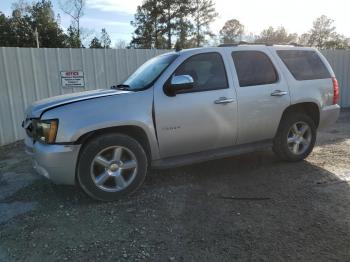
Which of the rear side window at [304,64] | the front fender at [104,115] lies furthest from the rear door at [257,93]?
the front fender at [104,115]

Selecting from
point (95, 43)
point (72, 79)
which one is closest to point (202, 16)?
point (95, 43)

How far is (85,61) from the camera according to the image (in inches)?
330

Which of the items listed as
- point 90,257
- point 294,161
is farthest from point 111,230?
point 294,161

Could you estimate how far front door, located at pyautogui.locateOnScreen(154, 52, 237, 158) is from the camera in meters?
4.25

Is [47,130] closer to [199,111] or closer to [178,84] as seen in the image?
[178,84]

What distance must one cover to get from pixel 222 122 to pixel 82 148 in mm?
1910

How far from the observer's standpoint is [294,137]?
18.0 feet

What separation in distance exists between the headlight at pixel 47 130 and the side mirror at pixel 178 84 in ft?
4.63

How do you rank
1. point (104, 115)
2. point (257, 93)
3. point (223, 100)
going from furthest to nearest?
point (257, 93)
point (223, 100)
point (104, 115)

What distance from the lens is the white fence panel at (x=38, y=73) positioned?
7441mm

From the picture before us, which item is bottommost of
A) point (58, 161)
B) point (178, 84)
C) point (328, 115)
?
point (58, 161)

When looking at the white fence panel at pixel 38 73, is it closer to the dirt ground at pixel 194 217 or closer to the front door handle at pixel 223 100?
the dirt ground at pixel 194 217

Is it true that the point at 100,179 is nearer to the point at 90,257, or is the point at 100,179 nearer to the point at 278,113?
the point at 90,257

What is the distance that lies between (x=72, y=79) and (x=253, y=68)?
16.3 ft
